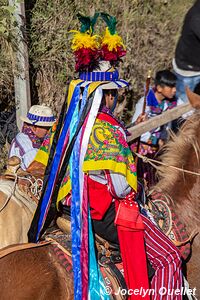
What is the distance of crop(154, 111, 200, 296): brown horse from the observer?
3861 millimetres

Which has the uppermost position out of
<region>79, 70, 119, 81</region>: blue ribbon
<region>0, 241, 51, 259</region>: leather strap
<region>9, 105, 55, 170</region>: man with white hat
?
<region>79, 70, 119, 81</region>: blue ribbon

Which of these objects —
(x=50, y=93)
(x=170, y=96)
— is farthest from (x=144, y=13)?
(x=50, y=93)

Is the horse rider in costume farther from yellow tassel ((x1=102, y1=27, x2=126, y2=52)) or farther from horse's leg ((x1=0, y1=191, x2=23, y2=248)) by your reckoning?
horse's leg ((x1=0, y1=191, x2=23, y2=248))

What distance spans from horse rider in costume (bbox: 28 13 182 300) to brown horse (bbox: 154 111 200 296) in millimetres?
401

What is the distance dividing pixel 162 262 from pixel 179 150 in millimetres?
919

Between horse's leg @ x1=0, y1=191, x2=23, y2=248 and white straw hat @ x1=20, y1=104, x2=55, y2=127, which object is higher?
white straw hat @ x1=20, y1=104, x2=55, y2=127

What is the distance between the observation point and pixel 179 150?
12.9 ft

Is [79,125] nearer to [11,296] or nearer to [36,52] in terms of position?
[11,296]

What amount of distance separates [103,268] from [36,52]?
3.80 m

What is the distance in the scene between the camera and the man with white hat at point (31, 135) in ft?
16.1

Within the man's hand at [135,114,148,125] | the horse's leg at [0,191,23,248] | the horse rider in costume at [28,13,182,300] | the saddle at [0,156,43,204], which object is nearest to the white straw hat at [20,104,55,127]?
the saddle at [0,156,43,204]

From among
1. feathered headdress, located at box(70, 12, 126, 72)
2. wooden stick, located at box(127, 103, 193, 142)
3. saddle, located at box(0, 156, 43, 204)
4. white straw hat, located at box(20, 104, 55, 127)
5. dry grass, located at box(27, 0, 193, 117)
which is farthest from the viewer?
dry grass, located at box(27, 0, 193, 117)

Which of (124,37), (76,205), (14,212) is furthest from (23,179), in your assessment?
(124,37)

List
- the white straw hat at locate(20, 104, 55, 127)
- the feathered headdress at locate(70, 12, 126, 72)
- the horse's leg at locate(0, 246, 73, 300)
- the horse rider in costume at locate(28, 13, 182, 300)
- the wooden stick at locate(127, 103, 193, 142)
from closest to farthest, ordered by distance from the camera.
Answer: the horse's leg at locate(0, 246, 73, 300)
the horse rider in costume at locate(28, 13, 182, 300)
the feathered headdress at locate(70, 12, 126, 72)
the white straw hat at locate(20, 104, 55, 127)
the wooden stick at locate(127, 103, 193, 142)
